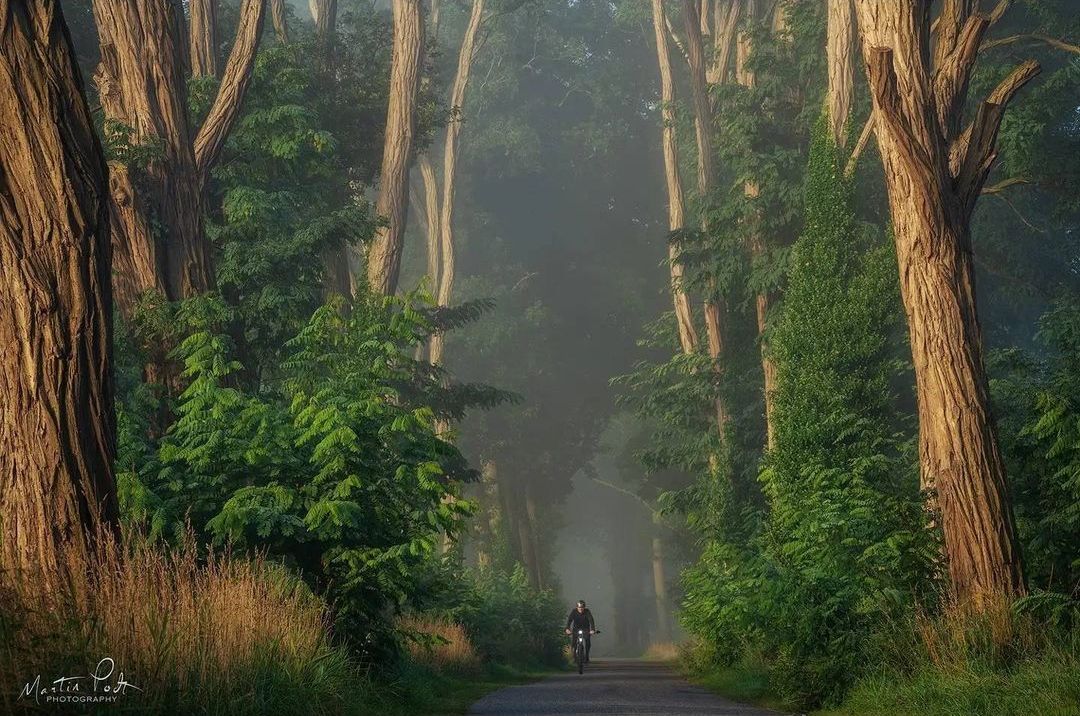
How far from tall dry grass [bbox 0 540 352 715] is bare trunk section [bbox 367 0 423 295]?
20666mm

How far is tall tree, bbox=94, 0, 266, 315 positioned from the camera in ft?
68.2

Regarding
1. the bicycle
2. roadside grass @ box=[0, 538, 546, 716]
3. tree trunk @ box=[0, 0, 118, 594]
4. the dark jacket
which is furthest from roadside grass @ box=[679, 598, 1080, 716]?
the dark jacket

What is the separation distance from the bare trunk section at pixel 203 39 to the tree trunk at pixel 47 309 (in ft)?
51.0

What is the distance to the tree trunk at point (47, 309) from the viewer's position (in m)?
11.2

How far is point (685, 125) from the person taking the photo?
45.1 m

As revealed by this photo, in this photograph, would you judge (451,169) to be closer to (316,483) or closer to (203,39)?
(203,39)

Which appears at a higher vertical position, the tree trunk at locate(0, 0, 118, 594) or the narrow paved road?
the tree trunk at locate(0, 0, 118, 594)

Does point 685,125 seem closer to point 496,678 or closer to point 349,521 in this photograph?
point 496,678

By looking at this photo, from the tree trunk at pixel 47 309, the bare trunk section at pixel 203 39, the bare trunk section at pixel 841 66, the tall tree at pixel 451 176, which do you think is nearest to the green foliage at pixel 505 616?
the tall tree at pixel 451 176

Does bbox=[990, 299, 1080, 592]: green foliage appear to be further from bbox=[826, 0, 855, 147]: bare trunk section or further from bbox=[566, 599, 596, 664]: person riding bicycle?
bbox=[566, 599, 596, 664]: person riding bicycle

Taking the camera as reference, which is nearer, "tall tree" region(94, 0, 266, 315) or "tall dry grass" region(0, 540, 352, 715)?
"tall dry grass" region(0, 540, 352, 715)

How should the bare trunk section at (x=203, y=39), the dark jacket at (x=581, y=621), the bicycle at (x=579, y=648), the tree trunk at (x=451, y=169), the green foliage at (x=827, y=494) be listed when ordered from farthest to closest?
the tree trunk at (x=451, y=169), the dark jacket at (x=581, y=621), the bicycle at (x=579, y=648), the bare trunk section at (x=203, y=39), the green foliage at (x=827, y=494)

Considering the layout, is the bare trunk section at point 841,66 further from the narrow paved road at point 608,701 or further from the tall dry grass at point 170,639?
the tall dry grass at point 170,639

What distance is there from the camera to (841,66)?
2955 cm
